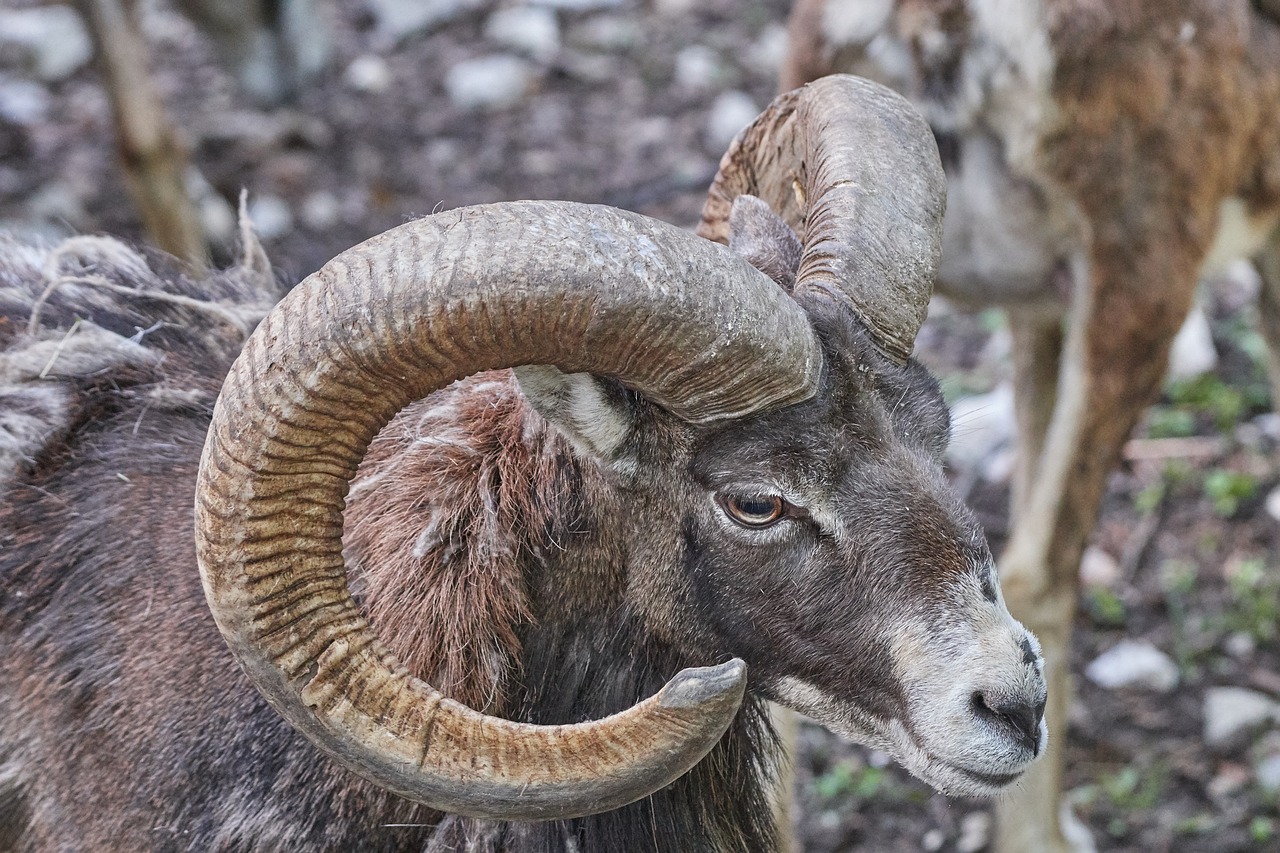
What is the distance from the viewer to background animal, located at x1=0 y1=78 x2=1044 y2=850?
2521 mm

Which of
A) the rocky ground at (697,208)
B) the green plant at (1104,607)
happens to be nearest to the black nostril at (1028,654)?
the rocky ground at (697,208)

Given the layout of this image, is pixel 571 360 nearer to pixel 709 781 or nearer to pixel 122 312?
pixel 709 781

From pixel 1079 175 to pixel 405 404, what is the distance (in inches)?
113

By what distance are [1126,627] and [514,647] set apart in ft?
12.5

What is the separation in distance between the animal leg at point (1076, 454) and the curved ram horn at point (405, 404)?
2.39 m

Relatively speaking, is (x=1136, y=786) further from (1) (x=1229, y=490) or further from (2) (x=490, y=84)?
(2) (x=490, y=84)

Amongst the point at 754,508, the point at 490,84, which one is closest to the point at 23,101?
the point at 490,84

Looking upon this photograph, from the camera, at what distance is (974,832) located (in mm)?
5355

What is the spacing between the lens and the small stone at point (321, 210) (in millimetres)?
8847

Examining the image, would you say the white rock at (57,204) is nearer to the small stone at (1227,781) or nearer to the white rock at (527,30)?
the white rock at (527,30)

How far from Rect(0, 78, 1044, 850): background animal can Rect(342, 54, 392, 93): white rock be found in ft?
23.0

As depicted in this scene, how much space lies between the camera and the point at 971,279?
524 cm

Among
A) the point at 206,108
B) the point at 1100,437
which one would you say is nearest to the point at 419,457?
the point at 1100,437

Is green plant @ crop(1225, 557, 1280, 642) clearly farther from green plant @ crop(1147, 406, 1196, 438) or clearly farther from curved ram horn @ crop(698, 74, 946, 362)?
curved ram horn @ crop(698, 74, 946, 362)
